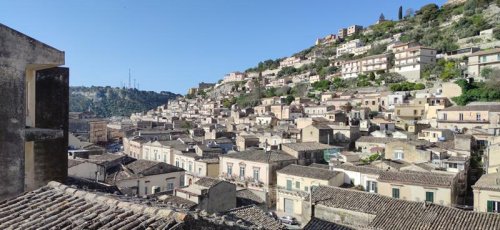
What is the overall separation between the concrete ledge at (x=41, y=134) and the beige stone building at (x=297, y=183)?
25.3 metres

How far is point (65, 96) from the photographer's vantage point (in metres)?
7.96

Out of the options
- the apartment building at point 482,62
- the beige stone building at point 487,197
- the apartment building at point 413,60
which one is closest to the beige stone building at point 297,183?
the beige stone building at point 487,197

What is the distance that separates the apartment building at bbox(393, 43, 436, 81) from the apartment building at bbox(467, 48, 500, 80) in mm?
12121

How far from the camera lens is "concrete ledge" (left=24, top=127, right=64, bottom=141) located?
6988 mm

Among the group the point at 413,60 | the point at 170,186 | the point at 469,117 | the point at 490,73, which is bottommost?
the point at 170,186

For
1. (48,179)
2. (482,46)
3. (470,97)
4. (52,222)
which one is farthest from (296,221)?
(482,46)

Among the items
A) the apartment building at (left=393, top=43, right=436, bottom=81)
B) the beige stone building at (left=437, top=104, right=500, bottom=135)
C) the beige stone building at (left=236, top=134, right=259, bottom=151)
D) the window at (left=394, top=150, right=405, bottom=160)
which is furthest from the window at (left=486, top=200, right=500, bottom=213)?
the apartment building at (left=393, top=43, right=436, bottom=81)

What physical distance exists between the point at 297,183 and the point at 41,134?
27.7 meters

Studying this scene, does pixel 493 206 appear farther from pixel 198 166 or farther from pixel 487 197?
pixel 198 166

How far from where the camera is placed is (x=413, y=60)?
85.2 metres

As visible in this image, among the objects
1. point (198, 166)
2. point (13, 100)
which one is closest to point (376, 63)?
point (198, 166)

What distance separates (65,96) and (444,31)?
368 feet

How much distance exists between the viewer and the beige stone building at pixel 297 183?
104 feet

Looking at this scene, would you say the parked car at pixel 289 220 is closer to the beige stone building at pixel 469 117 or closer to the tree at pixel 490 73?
the beige stone building at pixel 469 117
